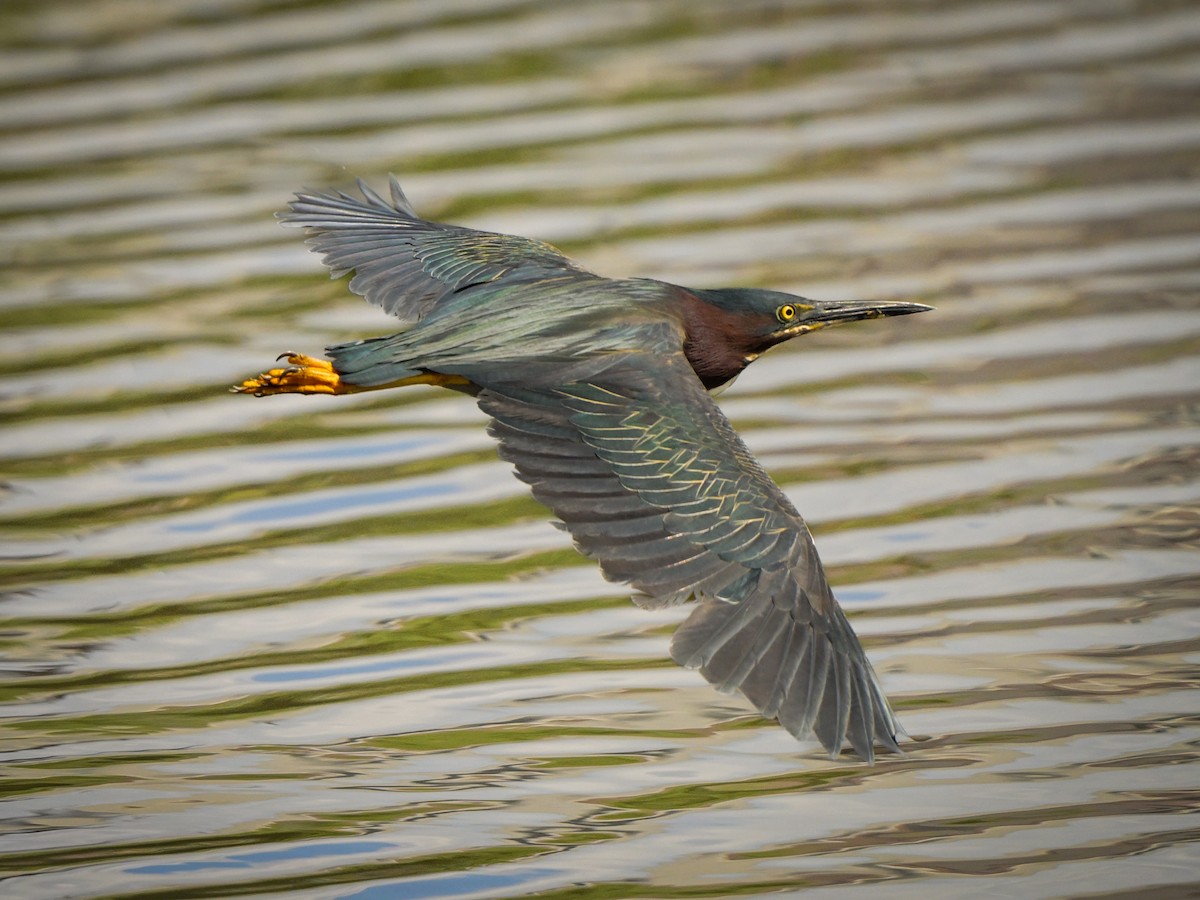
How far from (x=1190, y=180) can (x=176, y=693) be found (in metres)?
7.55

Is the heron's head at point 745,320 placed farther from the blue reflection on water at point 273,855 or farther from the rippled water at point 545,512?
the blue reflection on water at point 273,855

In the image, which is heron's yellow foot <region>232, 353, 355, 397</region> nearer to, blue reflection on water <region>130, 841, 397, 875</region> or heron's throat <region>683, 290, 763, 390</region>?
heron's throat <region>683, 290, 763, 390</region>

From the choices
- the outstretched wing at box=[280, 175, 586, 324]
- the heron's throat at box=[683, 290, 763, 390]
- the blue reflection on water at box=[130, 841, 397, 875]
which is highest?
the outstretched wing at box=[280, 175, 586, 324]

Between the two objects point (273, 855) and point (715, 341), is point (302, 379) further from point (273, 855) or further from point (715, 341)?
point (273, 855)

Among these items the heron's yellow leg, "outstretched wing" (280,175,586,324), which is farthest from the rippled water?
"outstretched wing" (280,175,586,324)

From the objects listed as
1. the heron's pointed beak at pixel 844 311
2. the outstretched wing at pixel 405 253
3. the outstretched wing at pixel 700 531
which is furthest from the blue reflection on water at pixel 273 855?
the heron's pointed beak at pixel 844 311

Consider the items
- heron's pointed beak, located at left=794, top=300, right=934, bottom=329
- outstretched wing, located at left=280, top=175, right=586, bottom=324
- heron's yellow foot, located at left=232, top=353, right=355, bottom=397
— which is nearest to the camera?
heron's yellow foot, located at left=232, top=353, right=355, bottom=397

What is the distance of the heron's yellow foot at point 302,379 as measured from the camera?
6727 mm

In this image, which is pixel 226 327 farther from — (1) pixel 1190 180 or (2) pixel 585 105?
(1) pixel 1190 180

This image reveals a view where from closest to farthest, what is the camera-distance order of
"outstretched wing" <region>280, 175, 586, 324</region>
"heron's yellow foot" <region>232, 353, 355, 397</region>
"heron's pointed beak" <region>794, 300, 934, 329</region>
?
"heron's yellow foot" <region>232, 353, 355, 397</region> < "heron's pointed beak" <region>794, 300, 934, 329</region> < "outstretched wing" <region>280, 175, 586, 324</region>

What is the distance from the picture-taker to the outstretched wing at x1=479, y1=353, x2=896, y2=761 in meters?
5.35

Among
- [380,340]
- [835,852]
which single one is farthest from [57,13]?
[835,852]

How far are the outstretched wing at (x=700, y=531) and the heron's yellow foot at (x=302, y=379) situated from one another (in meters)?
0.79

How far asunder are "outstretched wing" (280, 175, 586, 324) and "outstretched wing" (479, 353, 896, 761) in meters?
1.20
